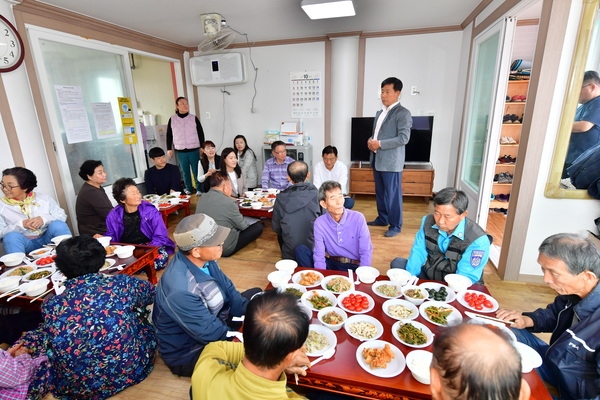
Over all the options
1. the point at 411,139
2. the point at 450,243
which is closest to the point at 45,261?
the point at 450,243

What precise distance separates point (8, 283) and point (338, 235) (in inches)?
81.3

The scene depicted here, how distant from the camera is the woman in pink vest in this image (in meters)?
4.96

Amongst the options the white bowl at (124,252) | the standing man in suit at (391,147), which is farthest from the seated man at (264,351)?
the standing man in suit at (391,147)

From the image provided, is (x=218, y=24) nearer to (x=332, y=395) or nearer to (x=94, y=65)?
(x=94, y=65)

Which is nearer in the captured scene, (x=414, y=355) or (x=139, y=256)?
(x=414, y=355)

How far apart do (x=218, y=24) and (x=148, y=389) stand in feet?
12.3

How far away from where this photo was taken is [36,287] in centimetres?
175

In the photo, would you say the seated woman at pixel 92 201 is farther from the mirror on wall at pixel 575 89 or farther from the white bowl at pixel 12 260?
the mirror on wall at pixel 575 89

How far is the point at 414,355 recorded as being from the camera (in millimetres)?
1201

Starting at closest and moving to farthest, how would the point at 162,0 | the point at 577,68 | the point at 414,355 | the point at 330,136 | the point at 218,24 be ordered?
the point at 414,355
the point at 577,68
the point at 162,0
the point at 218,24
the point at 330,136

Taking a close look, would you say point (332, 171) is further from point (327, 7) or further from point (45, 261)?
point (45, 261)

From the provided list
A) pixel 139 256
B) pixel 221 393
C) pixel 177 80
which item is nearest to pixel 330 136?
pixel 177 80

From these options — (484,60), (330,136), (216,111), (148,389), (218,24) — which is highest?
(218,24)

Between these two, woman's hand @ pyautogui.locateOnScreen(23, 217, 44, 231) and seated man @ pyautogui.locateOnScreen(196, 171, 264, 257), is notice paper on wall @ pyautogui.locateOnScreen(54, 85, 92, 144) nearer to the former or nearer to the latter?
woman's hand @ pyautogui.locateOnScreen(23, 217, 44, 231)
